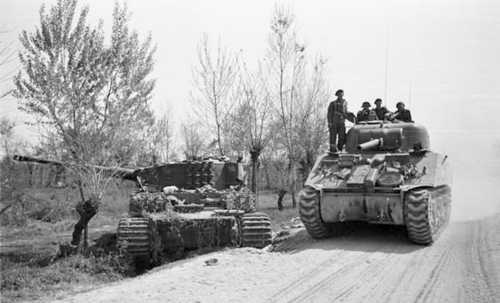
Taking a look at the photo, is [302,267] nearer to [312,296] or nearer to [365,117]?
[312,296]

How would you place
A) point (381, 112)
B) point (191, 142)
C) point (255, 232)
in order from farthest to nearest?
1. point (191, 142)
2. point (381, 112)
3. point (255, 232)

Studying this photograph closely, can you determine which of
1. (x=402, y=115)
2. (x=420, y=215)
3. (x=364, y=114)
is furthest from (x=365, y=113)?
(x=420, y=215)

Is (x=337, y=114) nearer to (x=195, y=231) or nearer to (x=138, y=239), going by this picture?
(x=195, y=231)

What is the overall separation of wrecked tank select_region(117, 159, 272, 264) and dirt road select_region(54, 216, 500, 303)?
37.1 inches

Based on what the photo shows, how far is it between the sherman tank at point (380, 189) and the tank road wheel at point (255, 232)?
83cm

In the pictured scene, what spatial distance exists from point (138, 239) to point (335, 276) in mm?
4724

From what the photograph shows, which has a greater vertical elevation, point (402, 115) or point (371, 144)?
point (402, 115)

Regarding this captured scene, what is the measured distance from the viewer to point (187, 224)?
438 inches

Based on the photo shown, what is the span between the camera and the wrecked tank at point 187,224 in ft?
36.3

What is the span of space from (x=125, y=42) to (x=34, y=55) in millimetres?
2426

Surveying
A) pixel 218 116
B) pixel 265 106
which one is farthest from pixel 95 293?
pixel 265 106

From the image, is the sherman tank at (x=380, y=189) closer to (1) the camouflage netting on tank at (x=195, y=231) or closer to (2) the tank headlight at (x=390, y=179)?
→ (2) the tank headlight at (x=390, y=179)

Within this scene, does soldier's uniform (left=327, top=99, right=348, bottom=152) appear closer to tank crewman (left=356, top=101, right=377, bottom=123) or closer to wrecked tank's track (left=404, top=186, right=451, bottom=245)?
tank crewman (left=356, top=101, right=377, bottom=123)

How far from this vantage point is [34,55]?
12.8 m
